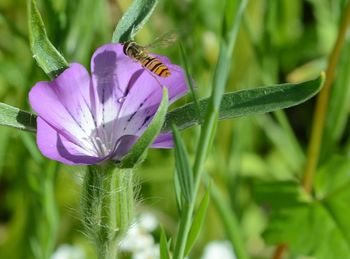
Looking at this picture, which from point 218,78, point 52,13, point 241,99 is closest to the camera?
point 218,78

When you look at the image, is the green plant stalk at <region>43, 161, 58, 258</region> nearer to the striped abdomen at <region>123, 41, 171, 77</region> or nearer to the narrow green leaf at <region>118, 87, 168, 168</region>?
the striped abdomen at <region>123, 41, 171, 77</region>

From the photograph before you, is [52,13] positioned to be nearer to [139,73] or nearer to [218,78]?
[139,73]

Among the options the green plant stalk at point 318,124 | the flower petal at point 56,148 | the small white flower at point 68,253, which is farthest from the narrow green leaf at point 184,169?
the small white flower at point 68,253

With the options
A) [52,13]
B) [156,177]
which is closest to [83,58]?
[52,13]

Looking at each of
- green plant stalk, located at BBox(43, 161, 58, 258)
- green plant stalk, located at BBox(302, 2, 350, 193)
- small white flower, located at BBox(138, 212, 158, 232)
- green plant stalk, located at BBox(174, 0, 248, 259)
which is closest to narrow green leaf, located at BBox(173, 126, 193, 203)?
green plant stalk, located at BBox(174, 0, 248, 259)

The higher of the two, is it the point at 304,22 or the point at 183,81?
the point at 183,81

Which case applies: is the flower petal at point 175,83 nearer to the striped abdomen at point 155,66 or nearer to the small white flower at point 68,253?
the striped abdomen at point 155,66
